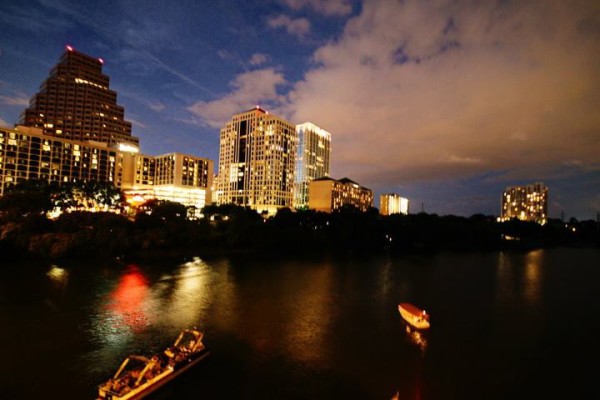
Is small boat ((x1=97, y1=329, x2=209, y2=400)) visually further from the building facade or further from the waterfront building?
the waterfront building

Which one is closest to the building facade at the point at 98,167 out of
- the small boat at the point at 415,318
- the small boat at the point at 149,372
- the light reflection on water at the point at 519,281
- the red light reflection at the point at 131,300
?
the red light reflection at the point at 131,300

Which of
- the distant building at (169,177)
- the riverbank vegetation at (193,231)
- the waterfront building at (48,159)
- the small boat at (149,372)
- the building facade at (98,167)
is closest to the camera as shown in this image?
the small boat at (149,372)

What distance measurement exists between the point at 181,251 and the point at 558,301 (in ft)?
249

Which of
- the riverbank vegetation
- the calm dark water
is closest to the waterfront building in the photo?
the riverbank vegetation

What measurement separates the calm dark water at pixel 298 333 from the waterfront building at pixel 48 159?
3874 inches

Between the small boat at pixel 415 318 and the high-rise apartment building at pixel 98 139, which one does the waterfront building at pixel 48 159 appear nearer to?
the high-rise apartment building at pixel 98 139

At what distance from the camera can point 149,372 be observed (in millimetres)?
21734

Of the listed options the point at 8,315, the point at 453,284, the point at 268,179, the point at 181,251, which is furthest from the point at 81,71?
the point at 453,284

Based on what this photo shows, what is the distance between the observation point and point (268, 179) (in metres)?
197

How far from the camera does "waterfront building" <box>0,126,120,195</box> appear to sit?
429 feet

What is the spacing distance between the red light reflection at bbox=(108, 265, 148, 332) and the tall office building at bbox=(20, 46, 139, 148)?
155 metres

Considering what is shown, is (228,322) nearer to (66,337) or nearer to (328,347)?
(328,347)

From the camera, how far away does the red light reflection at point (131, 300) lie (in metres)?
34.6

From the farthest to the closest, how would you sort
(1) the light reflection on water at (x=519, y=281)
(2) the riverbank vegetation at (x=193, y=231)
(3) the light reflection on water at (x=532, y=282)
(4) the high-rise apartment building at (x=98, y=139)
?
(4) the high-rise apartment building at (x=98, y=139), (2) the riverbank vegetation at (x=193, y=231), (3) the light reflection on water at (x=532, y=282), (1) the light reflection on water at (x=519, y=281)
